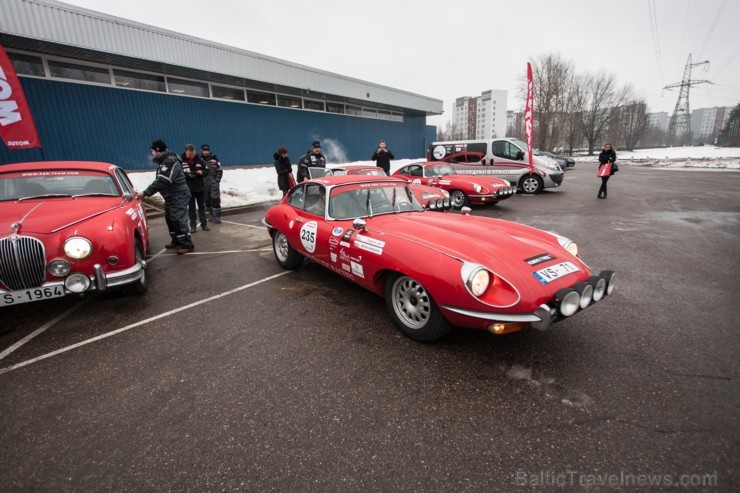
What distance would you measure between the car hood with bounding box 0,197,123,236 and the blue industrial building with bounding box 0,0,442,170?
16.5 ft

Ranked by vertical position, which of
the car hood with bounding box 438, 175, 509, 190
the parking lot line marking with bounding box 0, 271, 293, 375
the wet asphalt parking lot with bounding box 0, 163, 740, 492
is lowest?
the wet asphalt parking lot with bounding box 0, 163, 740, 492

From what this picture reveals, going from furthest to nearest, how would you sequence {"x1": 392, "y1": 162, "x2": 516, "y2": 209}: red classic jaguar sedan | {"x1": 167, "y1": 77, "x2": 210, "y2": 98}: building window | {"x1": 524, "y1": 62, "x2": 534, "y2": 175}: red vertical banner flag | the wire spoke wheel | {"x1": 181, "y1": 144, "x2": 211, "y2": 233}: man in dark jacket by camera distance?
{"x1": 167, "y1": 77, "x2": 210, "y2": 98}: building window < {"x1": 524, "y1": 62, "x2": 534, "y2": 175}: red vertical banner flag < {"x1": 392, "y1": 162, "x2": 516, "y2": 209}: red classic jaguar sedan < {"x1": 181, "y1": 144, "x2": 211, "y2": 233}: man in dark jacket < the wire spoke wheel

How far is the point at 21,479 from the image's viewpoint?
5.91 ft

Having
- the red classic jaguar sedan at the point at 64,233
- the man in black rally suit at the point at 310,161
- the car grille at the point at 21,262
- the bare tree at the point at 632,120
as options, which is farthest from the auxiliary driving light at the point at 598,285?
the bare tree at the point at 632,120

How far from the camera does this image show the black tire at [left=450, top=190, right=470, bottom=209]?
9.57 m

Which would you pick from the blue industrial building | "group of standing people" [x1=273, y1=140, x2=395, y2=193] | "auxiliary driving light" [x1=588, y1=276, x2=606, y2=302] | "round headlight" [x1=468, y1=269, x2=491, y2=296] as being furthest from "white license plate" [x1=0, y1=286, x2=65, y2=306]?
the blue industrial building

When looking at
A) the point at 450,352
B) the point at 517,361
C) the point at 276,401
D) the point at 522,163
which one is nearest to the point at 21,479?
the point at 276,401

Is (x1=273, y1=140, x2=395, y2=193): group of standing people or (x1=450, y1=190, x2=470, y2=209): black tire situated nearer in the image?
(x1=273, y1=140, x2=395, y2=193): group of standing people

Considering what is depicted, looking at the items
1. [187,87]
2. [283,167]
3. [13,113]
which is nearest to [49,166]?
[283,167]

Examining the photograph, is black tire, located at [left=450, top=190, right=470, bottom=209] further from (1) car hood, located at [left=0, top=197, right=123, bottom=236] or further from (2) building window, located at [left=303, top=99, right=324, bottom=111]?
(2) building window, located at [left=303, top=99, right=324, bottom=111]

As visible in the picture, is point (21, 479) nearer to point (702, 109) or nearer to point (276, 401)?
point (276, 401)

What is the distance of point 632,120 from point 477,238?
8702 cm

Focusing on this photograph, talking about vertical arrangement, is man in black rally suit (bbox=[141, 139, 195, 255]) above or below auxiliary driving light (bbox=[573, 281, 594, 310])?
above

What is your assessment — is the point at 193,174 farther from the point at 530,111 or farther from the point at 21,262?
the point at 530,111
